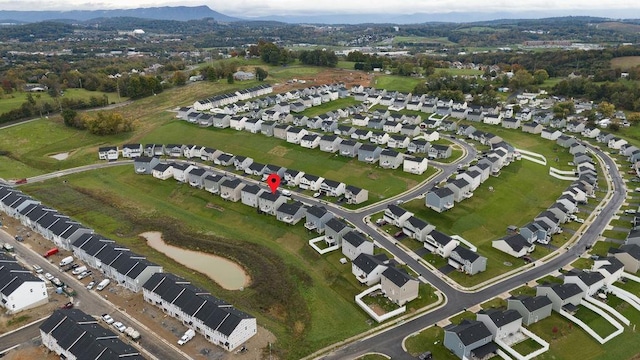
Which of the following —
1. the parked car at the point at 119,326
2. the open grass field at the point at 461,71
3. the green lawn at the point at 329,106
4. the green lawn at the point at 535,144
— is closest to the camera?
the parked car at the point at 119,326

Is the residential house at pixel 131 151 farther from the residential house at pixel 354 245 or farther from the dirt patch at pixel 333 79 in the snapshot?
the dirt patch at pixel 333 79

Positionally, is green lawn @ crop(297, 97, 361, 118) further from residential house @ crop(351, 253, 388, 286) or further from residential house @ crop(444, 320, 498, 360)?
residential house @ crop(444, 320, 498, 360)

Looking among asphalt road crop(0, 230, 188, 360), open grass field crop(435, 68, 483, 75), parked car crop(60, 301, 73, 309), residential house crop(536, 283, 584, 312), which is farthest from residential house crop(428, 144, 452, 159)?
open grass field crop(435, 68, 483, 75)

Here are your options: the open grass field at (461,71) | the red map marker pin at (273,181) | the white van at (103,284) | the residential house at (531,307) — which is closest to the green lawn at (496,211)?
the residential house at (531,307)

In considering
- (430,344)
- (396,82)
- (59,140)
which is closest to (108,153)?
(59,140)

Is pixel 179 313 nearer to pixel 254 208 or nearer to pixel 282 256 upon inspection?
pixel 282 256

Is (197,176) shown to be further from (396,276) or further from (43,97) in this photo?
(43,97)
